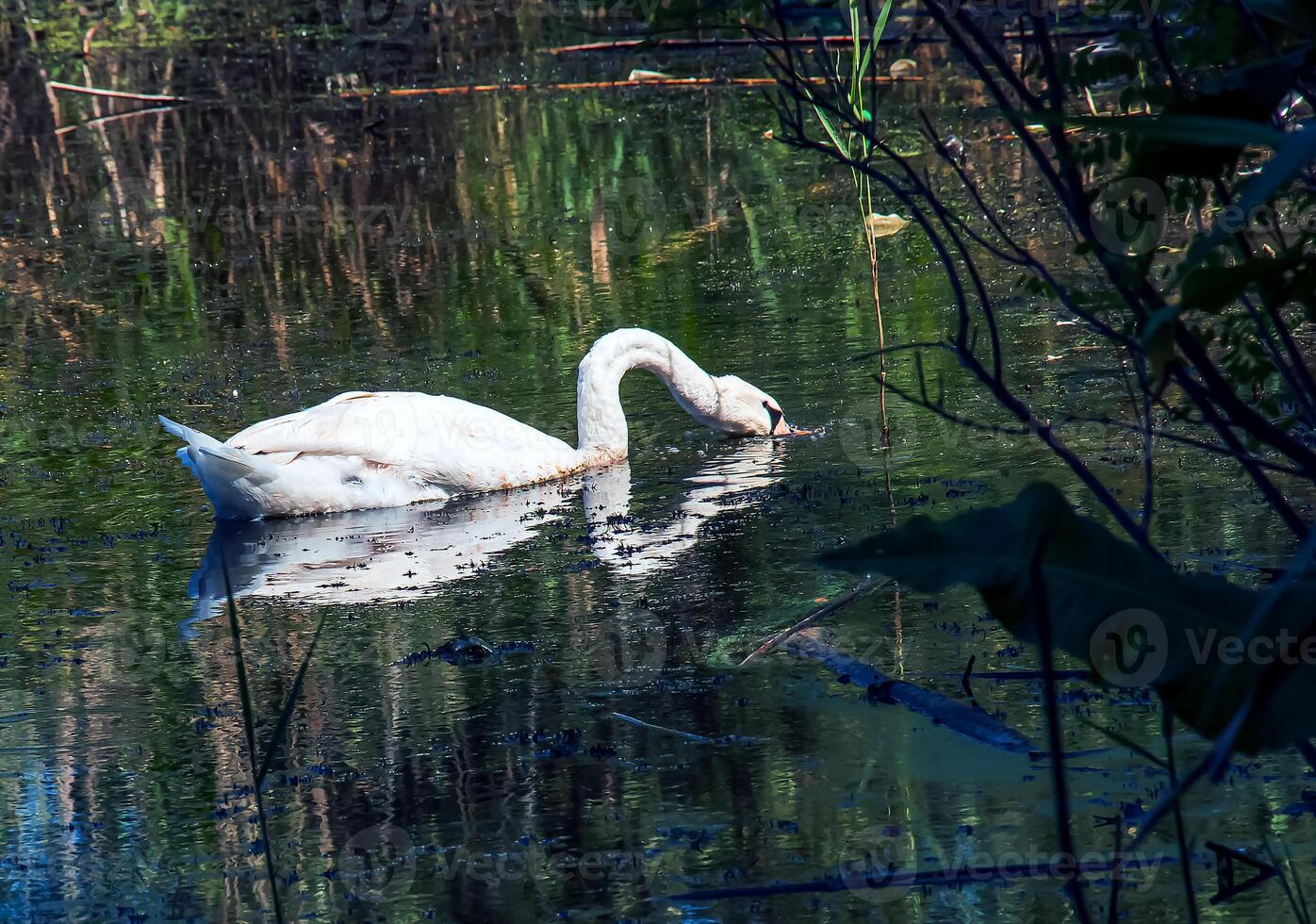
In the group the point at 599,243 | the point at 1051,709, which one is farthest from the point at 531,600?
the point at 599,243

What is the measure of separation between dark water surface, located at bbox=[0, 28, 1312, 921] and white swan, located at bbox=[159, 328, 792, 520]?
156mm

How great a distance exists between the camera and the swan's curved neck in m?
8.12

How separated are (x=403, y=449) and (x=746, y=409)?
160 cm

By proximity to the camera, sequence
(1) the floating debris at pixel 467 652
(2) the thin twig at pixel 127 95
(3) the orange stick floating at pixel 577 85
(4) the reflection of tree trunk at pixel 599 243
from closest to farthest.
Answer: (1) the floating debris at pixel 467 652, (4) the reflection of tree trunk at pixel 599 243, (3) the orange stick floating at pixel 577 85, (2) the thin twig at pixel 127 95

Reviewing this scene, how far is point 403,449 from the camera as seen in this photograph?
7.66 meters

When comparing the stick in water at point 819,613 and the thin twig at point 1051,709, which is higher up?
the thin twig at point 1051,709

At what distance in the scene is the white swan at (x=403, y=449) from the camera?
7.47 meters

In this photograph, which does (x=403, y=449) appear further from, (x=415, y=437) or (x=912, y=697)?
(x=912, y=697)

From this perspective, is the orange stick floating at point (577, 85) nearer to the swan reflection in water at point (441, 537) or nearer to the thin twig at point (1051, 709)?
the swan reflection in water at point (441, 537)

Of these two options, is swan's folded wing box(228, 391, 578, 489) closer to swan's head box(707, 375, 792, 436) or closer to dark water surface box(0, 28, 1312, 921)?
dark water surface box(0, 28, 1312, 921)

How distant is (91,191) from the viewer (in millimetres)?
15477

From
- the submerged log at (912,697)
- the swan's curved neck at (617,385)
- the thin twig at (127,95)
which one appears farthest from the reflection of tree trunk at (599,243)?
the submerged log at (912,697)

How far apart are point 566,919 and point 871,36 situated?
259 cm

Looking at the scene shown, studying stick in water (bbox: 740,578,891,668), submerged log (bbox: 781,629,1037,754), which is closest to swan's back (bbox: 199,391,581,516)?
stick in water (bbox: 740,578,891,668)
